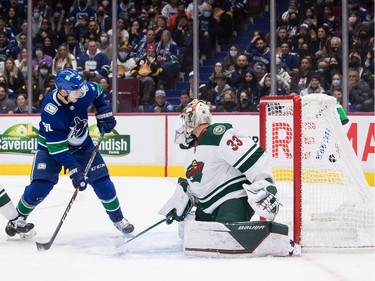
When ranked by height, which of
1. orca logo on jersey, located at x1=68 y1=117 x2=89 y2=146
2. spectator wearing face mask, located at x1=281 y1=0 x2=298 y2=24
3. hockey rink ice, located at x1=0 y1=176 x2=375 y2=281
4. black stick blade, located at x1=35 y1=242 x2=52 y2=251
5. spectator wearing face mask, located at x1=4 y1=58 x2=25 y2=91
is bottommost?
hockey rink ice, located at x1=0 y1=176 x2=375 y2=281

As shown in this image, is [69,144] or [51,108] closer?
[51,108]

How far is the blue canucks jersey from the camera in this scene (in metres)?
4.06

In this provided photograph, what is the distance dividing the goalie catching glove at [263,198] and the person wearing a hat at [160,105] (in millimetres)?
4844

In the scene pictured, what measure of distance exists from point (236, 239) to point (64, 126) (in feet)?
3.73

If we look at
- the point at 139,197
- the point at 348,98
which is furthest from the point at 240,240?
the point at 348,98

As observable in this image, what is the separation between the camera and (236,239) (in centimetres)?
357

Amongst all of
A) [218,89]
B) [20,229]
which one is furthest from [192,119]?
[218,89]

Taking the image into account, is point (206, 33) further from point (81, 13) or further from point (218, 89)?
point (81, 13)

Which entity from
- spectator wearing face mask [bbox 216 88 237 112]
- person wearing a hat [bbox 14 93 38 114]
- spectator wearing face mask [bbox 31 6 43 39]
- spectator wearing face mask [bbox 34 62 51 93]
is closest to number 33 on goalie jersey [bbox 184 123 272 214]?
spectator wearing face mask [bbox 216 88 237 112]

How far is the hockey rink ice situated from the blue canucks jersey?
486 millimetres

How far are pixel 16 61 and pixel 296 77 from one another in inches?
132

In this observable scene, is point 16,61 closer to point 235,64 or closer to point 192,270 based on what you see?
point 235,64

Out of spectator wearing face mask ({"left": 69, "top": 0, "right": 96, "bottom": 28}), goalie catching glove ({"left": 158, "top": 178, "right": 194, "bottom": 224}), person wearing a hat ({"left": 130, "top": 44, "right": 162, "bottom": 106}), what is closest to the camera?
goalie catching glove ({"left": 158, "top": 178, "right": 194, "bottom": 224})

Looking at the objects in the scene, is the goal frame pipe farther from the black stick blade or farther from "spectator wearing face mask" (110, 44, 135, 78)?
"spectator wearing face mask" (110, 44, 135, 78)
